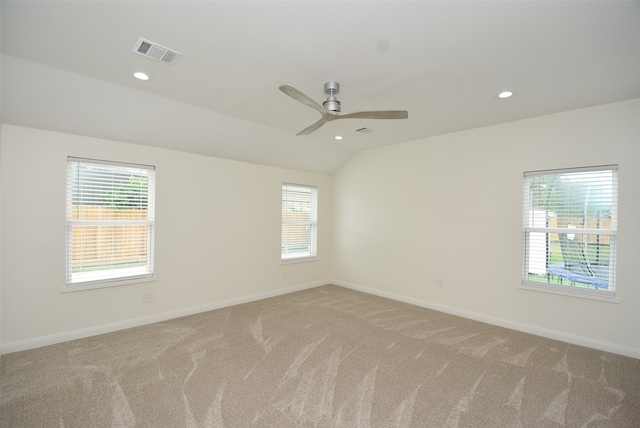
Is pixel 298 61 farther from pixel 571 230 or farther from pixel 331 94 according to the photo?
pixel 571 230

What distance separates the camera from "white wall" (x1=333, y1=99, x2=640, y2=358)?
10.4 feet

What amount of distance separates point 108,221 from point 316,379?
309 cm

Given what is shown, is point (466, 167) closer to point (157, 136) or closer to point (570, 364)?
point (570, 364)

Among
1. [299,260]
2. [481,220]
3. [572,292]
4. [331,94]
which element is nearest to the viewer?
[331,94]

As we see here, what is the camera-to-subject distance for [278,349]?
124 inches

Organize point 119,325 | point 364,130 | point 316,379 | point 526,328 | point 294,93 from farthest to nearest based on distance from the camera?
point 364,130 < point 526,328 < point 119,325 < point 316,379 < point 294,93

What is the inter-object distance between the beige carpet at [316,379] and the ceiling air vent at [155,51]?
107 inches

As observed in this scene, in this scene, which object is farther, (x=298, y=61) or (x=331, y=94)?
(x=331, y=94)

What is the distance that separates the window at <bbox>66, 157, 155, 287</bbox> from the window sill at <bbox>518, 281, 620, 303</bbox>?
496cm

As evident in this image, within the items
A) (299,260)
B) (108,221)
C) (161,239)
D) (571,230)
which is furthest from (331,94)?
(299,260)

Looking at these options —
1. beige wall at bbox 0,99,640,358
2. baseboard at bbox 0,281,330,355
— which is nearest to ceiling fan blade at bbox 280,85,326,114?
beige wall at bbox 0,99,640,358

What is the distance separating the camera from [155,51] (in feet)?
7.59

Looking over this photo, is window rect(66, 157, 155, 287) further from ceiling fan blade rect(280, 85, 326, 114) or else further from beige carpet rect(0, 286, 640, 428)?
ceiling fan blade rect(280, 85, 326, 114)

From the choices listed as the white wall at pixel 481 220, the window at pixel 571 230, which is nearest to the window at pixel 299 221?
the white wall at pixel 481 220
